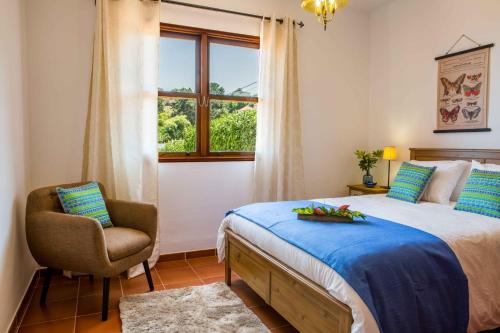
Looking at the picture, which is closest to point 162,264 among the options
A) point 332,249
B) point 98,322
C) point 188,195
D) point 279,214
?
point 188,195

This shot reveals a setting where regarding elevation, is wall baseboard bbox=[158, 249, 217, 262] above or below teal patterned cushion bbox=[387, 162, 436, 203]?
below

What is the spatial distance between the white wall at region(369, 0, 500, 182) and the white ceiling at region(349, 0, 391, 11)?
0.09 m

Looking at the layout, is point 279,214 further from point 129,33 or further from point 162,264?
point 129,33

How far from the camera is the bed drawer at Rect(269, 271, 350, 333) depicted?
1.72 metres

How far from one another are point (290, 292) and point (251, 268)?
0.52m

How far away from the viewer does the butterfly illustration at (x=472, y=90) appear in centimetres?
318

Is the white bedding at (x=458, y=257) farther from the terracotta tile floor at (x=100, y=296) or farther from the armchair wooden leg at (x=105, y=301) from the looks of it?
the armchair wooden leg at (x=105, y=301)

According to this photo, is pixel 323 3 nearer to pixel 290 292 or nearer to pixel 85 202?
pixel 290 292

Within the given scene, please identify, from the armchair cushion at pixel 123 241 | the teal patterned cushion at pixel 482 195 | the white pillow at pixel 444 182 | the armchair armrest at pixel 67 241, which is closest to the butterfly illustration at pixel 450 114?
the white pillow at pixel 444 182

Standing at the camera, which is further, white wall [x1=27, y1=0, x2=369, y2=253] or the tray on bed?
white wall [x1=27, y1=0, x2=369, y2=253]

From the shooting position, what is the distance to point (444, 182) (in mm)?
3041

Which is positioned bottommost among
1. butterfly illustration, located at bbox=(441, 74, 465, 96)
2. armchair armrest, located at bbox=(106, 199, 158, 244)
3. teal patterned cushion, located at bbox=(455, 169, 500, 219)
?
armchair armrest, located at bbox=(106, 199, 158, 244)

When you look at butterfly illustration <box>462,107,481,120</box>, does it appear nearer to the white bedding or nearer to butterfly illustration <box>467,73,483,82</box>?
butterfly illustration <box>467,73,483,82</box>

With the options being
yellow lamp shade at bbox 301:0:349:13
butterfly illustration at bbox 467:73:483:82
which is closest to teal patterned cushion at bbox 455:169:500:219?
butterfly illustration at bbox 467:73:483:82
